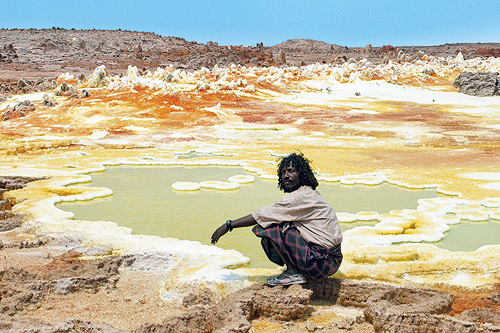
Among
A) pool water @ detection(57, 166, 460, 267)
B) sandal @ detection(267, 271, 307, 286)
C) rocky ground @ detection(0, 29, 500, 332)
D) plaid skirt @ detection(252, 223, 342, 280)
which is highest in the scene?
plaid skirt @ detection(252, 223, 342, 280)

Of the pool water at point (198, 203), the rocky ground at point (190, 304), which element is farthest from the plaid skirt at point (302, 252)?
the pool water at point (198, 203)

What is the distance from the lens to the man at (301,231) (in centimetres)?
429

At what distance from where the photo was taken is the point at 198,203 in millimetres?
9141

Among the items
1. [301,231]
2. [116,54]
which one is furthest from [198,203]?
[116,54]

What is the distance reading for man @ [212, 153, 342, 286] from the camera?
14.1ft

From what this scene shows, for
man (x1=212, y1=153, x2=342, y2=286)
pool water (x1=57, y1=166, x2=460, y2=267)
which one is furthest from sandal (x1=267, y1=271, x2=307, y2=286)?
pool water (x1=57, y1=166, x2=460, y2=267)

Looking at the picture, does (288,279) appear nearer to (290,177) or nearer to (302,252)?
(302,252)

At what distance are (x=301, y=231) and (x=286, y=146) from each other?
13036 millimetres

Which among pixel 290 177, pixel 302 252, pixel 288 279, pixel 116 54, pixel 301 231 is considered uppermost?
pixel 116 54

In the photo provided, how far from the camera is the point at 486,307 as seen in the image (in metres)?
4.38

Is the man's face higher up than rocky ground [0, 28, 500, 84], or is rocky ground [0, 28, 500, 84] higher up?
rocky ground [0, 28, 500, 84]

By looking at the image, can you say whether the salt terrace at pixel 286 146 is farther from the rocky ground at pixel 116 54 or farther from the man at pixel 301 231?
the rocky ground at pixel 116 54

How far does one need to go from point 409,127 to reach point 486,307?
682 inches

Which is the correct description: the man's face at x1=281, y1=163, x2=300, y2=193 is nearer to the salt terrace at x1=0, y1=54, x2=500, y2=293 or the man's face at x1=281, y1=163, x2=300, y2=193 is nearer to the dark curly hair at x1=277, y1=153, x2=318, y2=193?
the dark curly hair at x1=277, y1=153, x2=318, y2=193
